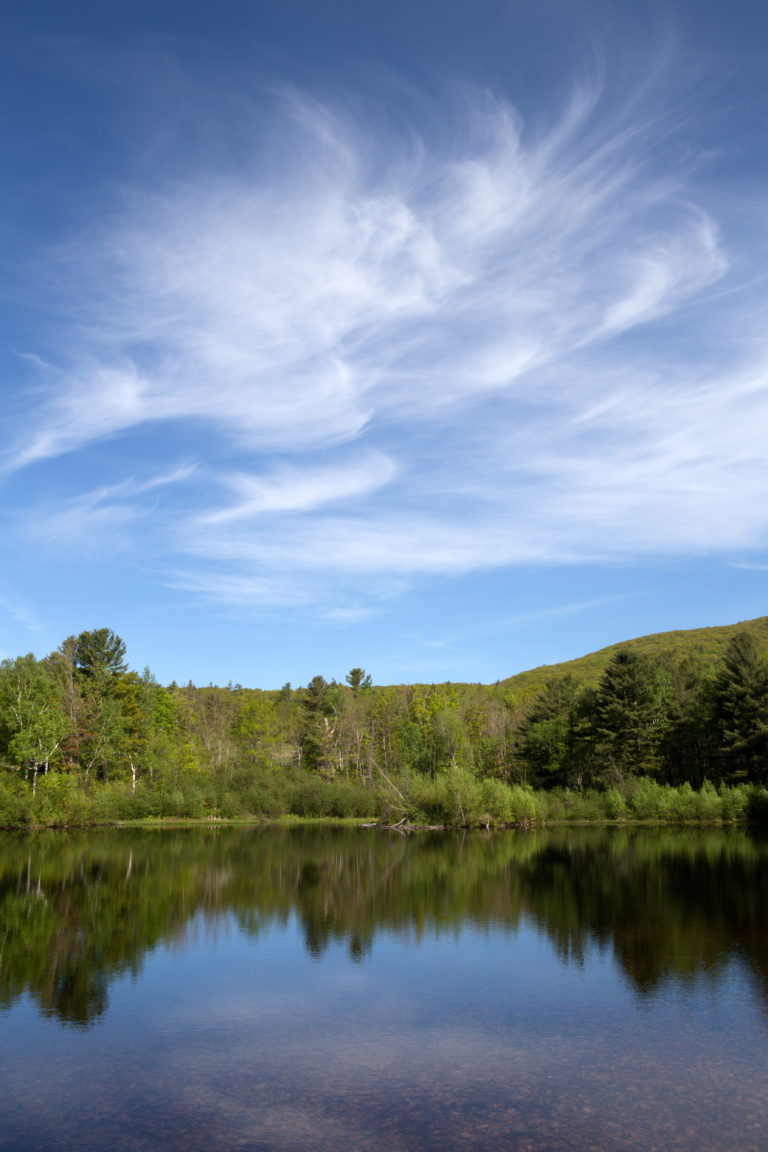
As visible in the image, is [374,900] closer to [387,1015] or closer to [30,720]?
[387,1015]

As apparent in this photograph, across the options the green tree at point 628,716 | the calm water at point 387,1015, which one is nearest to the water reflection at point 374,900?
the calm water at point 387,1015

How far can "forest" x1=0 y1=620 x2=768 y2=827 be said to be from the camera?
207ft

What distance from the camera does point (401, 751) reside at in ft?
297

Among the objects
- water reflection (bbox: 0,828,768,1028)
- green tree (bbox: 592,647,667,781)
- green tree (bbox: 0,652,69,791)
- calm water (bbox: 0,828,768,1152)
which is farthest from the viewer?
green tree (bbox: 592,647,667,781)

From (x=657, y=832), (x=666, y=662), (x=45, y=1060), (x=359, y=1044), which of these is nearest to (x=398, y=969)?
(x=359, y=1044)

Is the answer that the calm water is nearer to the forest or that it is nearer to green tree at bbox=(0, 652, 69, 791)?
green tree at bbox=(0, 652, 69, 791)

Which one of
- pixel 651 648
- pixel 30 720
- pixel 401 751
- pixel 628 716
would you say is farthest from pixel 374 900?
pixel 651 648

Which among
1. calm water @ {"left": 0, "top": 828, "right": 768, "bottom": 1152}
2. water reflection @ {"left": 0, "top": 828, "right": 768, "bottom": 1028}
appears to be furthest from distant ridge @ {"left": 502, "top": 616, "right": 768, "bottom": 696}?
calm water @ {"left": 0, "top": 828, "right": 768, "bottom": 1152}

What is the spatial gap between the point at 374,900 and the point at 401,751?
63.9 metres

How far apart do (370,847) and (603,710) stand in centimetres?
3057

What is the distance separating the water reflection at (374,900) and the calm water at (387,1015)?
5.3 inches

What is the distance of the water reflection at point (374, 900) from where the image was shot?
1775cm

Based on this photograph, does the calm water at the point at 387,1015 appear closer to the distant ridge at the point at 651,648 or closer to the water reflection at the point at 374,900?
the water reflection at the point at 374,900

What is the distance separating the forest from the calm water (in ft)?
112
